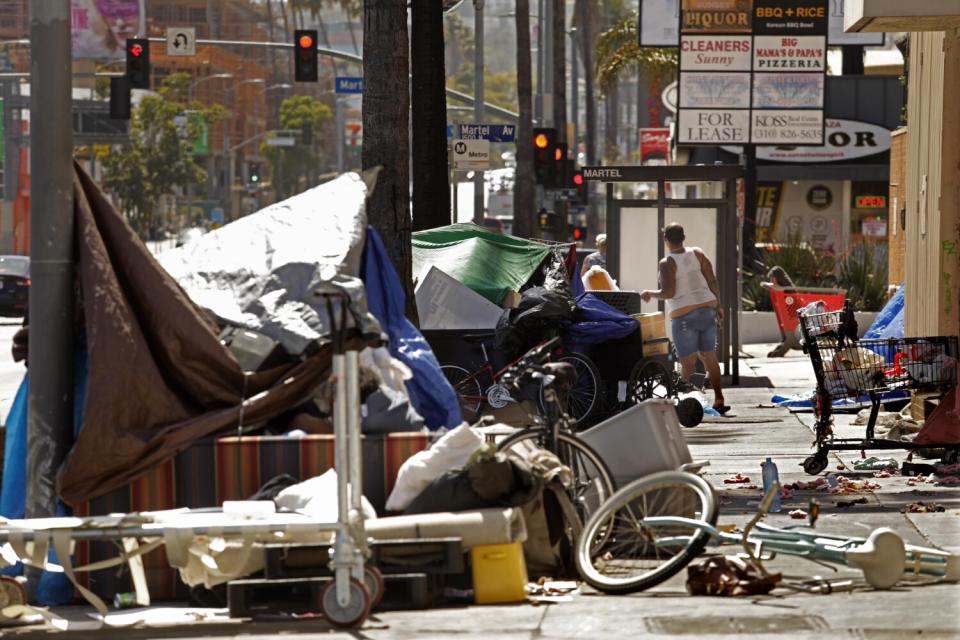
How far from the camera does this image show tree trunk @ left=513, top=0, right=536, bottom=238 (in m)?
40.4

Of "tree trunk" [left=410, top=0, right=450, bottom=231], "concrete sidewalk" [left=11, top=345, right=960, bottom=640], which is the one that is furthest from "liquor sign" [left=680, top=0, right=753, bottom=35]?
"concrete sidewalk" [left=11, top=345, right=960, bottom=640]

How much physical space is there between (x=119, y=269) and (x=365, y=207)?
1373 mm

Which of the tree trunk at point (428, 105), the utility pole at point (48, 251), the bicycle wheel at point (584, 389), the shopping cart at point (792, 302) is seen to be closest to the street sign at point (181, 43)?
the shopping cart at point (792, 302)

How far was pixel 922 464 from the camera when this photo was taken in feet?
38.6

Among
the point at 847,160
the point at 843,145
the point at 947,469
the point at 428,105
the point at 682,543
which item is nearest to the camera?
the point at 682,543

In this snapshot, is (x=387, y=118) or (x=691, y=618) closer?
(x=691, y=618)

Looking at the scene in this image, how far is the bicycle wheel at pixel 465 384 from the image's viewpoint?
621 inches

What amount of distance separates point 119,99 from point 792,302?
19.9 m

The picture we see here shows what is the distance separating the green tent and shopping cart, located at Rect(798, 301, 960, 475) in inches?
210

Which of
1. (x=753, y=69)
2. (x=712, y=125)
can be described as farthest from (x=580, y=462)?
(x=712, y=125)

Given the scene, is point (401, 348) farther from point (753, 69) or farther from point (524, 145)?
point (524, 145)

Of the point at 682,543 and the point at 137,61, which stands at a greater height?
the point at 137,61

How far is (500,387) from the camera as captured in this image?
51.0 ft

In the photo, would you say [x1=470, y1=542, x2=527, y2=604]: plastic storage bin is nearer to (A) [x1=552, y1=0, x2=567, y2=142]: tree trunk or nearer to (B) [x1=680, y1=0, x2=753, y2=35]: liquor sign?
(B) [x1=680, y1=0, x2=753, y2=35]: liquor sign
